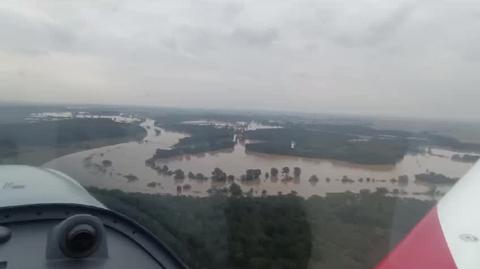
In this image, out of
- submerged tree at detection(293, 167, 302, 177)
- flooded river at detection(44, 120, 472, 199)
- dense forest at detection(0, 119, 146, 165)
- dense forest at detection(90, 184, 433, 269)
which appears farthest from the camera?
submerged tree at detection(293, 167, 302, 177)

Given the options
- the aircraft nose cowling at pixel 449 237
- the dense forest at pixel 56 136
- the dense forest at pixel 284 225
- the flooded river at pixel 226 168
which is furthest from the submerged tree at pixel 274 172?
the aircraft nose cowling at pixel 449 237

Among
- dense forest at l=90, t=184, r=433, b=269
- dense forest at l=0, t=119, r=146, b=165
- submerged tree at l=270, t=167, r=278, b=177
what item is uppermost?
dense forest at l=0, t=119, r=146, b=165

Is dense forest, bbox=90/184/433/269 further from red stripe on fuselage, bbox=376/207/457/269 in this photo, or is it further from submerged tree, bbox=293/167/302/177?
red stripe on fuselage, bbox=376/207/457/269

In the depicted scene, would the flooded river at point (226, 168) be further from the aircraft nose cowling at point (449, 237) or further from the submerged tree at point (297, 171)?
the aircraft nose cowling at point (449, 237)

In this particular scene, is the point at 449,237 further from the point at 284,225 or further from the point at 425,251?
the point at 284,225

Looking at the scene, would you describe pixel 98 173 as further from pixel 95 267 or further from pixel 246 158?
pixel 95 267

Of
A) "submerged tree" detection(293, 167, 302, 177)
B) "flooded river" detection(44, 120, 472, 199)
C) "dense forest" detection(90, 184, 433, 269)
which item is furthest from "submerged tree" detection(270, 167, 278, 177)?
"dense forest" detection(90, 184, 433, 269)

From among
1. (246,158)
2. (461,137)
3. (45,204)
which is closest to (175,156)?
(246,158)
